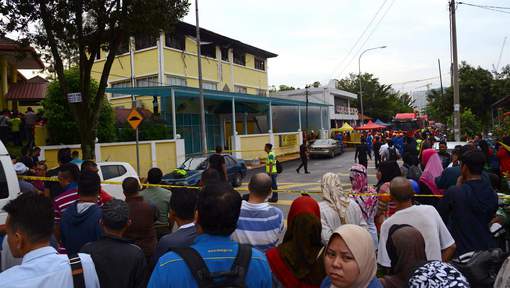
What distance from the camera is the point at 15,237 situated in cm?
246

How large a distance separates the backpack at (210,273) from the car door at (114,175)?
349 inches

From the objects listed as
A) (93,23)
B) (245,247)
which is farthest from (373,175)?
(245,247)

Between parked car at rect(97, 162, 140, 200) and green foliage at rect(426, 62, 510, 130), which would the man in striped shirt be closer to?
parked car at rect(97, 162, 140, 200)

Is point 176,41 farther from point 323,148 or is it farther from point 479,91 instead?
point 479,91

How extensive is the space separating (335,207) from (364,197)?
3.19 feet

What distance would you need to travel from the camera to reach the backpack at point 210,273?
210cm

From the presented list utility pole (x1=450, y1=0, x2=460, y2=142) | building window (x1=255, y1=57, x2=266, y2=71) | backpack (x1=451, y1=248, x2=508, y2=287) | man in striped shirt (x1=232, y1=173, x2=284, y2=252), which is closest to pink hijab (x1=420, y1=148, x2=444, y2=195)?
backpack (x1=451, y1=248, x2=508, y2=287)

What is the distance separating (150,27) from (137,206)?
9.91 m

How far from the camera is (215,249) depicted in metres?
2.22

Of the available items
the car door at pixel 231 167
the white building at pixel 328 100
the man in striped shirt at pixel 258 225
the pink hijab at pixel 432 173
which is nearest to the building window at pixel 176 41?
the car door at pixel 231 167

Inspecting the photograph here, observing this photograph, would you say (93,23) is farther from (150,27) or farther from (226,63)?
(226,63)

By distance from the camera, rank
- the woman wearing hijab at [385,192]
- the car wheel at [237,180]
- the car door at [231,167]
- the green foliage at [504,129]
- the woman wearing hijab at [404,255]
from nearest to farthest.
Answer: the woman wearing hijab at [404,255], the woman wearing hijab at [385,192], the green foliage at [504,129], the car door at [231,167], the car wheel at [237,180]

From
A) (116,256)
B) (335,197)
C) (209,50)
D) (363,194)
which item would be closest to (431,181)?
(363,194)

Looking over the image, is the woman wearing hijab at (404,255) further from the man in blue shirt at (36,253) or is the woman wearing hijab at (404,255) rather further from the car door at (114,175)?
the car door at (114,175)
